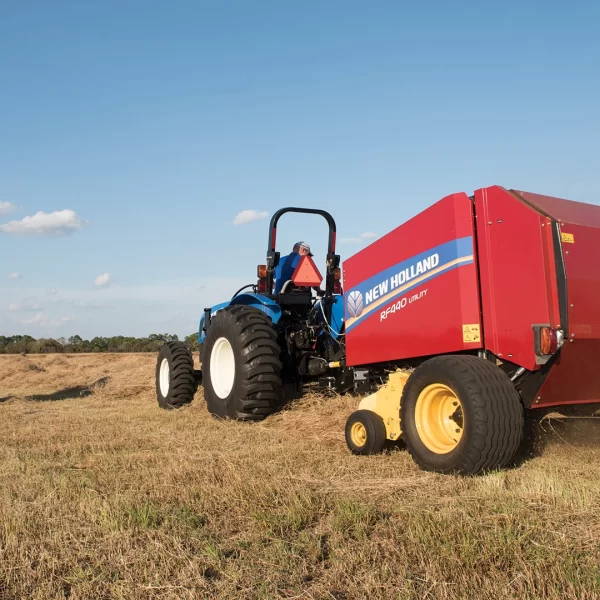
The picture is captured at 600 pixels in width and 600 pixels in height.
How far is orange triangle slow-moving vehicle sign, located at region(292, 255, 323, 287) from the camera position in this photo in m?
7.53

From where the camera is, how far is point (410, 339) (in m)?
5.05

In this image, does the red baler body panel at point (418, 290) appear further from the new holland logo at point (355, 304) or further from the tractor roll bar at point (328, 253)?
the tractor roll bar at point (328, 253)

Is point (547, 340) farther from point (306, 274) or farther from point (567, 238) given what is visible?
point (306, 274)

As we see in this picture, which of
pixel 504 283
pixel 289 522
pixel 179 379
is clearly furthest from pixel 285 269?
pixel 289 522

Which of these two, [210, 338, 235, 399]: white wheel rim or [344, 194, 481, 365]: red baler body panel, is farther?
[210, 338, 235, 399]: white wheel rim

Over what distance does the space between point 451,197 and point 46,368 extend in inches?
566

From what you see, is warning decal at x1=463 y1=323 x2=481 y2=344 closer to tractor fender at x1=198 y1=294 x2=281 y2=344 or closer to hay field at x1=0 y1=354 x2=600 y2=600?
hay field at x1=0 y1=354 x2=600 y2=600

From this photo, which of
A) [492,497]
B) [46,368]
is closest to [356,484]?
[492,497]

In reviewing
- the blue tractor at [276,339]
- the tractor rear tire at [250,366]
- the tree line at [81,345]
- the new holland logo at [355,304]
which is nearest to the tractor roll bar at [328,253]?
the blue tractor at [276,339]

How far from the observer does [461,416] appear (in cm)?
435

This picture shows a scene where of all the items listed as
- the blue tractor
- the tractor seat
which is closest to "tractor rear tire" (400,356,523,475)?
the blue tractor

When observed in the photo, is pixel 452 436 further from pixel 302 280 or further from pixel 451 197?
pixel 302 280

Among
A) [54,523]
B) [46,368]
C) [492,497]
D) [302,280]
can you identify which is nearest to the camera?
[54,523]

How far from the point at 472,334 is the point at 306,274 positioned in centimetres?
341
